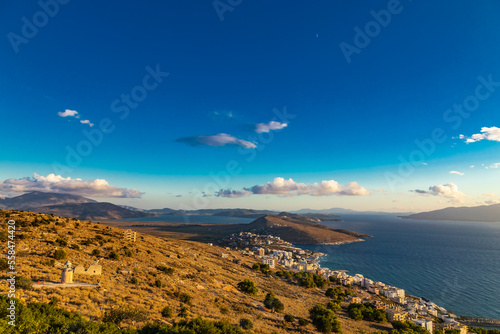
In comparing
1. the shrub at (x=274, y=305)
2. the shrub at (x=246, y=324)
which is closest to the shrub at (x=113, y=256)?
the shrub at (x=246, y=324)

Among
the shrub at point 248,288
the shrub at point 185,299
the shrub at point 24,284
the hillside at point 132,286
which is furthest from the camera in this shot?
the shrub at point 248,288

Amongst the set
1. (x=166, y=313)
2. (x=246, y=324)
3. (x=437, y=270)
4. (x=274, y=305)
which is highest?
(x=166, y=313)

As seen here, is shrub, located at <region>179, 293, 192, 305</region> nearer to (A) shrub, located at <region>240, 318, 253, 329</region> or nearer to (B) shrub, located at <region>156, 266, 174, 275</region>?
(A) shrub, located at <region>240, 318, 253, 329</region>

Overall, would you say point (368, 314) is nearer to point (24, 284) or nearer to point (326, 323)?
point (326, 323)

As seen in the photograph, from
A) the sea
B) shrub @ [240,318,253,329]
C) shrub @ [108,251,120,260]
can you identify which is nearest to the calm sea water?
the sea

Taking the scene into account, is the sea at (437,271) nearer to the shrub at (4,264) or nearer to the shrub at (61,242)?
the shrub at (61,242)

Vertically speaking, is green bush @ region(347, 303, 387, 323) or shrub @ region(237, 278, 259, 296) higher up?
shrub @ region(237, 278, 259, 296)

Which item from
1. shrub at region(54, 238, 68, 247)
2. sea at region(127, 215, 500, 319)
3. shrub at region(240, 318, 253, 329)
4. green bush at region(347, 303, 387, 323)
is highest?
shrub at region(54, 238, 68, 247)

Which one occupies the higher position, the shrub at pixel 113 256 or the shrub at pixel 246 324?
the shrub at pixel 113 256

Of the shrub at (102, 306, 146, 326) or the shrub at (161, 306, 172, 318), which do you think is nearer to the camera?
the shrub at (102, 306, 146, 326)

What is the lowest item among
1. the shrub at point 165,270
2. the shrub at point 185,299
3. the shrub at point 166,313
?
the shrub at point 185,299

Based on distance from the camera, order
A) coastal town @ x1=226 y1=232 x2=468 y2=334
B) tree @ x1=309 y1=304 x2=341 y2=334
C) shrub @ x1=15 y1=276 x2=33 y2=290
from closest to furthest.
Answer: shrub @ x1=15 y1=276 x2=33 y2=290, tree @ x1=309 y1=304 x2=341 y2=334, coastal town @ x1=226 y1=232 x2=468 y2=334

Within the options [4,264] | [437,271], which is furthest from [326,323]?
[437,271]
